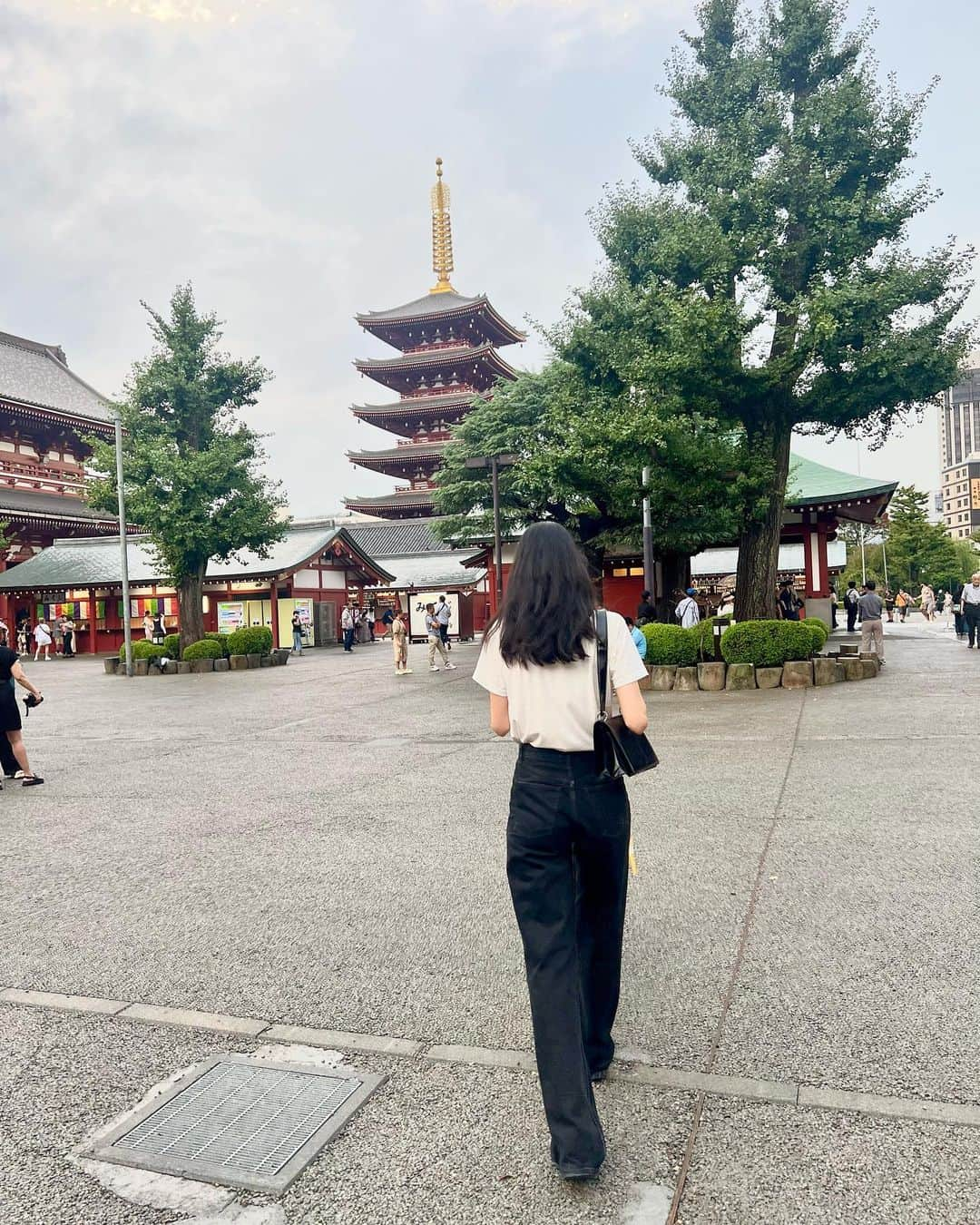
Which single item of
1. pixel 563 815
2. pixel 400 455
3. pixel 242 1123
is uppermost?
pixel 400 455

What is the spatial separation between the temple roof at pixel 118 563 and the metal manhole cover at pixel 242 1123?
2940cm

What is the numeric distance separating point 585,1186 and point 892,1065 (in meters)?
1.14

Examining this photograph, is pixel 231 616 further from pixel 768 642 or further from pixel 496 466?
pixel 768 642

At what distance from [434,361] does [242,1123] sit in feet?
145

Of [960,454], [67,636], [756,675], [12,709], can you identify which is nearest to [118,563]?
[67,636]

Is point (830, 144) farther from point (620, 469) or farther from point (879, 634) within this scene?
point (879, 634)

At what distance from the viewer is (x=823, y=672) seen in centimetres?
1389

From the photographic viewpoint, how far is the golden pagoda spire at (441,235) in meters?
48.8

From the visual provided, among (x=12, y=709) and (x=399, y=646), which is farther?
(x=399, y=646)

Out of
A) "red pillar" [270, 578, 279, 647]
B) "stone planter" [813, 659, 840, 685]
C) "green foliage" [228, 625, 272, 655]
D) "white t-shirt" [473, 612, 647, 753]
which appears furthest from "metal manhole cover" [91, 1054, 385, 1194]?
"red pillar" [270, 578, 279, 647]

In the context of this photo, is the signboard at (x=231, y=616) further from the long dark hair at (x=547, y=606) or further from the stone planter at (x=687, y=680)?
the long dark hair at (x=547, y=606)

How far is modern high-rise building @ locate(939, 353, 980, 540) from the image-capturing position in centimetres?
11581

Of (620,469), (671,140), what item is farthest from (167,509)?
(671,140)

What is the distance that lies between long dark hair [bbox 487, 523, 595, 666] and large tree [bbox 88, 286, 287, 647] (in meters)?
22.5
